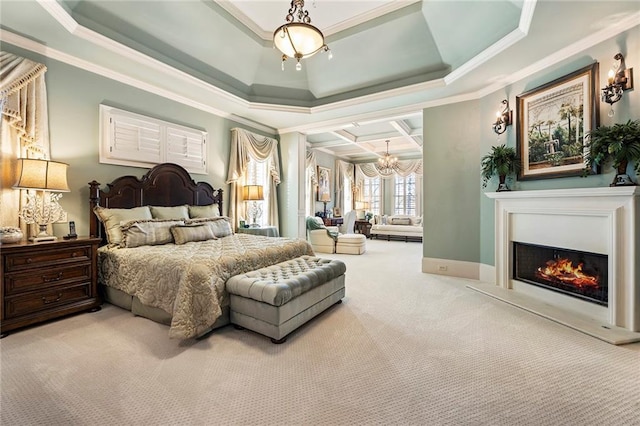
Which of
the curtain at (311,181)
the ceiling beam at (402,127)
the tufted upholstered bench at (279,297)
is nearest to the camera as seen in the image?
the tufted upholstered bench at (279,297)

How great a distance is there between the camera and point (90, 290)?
3037mm

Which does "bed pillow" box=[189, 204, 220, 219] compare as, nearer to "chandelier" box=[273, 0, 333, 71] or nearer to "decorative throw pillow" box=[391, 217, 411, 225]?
"chandelier" box=[273, 0, 333, 71]

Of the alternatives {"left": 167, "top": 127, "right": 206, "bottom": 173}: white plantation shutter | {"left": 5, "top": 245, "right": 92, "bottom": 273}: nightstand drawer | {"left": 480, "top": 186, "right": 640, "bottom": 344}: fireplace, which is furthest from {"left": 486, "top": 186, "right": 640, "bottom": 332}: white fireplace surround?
{"left": 5, "top": 245, "right": 92, "bottom": 273}: nightstand drawer

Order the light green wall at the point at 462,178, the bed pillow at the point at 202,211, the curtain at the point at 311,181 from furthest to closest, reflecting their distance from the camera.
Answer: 1. the curtain at the point at 311,181
2. the bed pillow at the point at 202,211
3. the light green wall at the point at 462,178

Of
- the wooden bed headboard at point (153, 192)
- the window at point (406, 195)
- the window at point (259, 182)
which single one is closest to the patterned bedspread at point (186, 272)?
the wooden bed headboard at point (153, 192)

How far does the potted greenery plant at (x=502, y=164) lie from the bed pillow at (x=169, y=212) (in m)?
4.52

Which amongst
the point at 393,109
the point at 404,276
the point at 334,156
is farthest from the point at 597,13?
the point at 334,156

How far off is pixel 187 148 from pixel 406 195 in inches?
336

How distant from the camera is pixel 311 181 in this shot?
9.31m

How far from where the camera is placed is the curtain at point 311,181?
905 cm

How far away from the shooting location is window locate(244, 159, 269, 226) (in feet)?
19.4

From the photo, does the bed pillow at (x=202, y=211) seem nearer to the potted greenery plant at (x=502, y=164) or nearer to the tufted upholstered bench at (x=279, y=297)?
the tufted upholstered bench at (x=279, y=297)

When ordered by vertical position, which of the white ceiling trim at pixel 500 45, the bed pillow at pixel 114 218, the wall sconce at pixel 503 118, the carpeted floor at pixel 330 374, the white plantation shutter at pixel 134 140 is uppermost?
the white ceiling trim at pixel 500 45

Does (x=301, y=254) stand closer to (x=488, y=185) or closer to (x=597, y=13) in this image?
(x=488, y=185)
